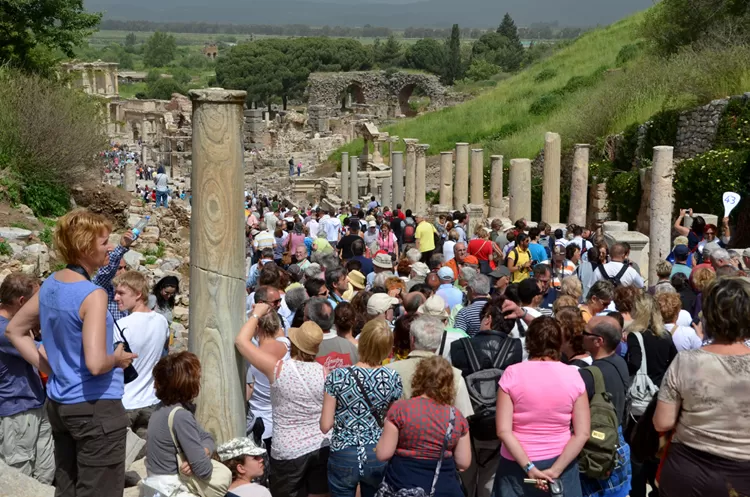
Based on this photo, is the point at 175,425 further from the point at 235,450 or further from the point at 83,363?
the point at 83,363

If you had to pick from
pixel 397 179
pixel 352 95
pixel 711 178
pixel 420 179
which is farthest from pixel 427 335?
pixel 352 95

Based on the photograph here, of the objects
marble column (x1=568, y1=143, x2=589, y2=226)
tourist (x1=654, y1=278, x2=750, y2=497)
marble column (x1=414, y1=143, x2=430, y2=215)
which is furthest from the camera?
marble column (x1=414, y1=143, x2=430, y2=215)

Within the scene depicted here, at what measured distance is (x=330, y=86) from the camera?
3182 inches

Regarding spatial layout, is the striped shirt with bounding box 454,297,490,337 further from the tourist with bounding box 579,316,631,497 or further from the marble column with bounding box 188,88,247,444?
the marble column with bounding box 188,88,247,444

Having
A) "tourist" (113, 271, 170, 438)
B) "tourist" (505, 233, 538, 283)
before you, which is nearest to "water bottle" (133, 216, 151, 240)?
"tourist" (113, 271, 170, 438)

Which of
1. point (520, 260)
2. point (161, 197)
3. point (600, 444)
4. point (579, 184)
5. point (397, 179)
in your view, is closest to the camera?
point (600, 444)

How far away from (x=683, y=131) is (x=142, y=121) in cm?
6948

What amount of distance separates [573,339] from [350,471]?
1.79 meters

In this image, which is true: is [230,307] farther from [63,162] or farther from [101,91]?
[101,91]

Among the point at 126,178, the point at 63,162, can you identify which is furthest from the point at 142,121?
the point at 63,162

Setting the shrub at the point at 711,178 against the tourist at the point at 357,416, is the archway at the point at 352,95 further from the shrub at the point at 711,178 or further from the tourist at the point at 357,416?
the tourist at the point at 357,416

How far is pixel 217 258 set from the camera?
6684 mm

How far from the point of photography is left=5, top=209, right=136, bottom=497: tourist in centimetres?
541

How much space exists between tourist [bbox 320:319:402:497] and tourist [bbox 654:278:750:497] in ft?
5.83
